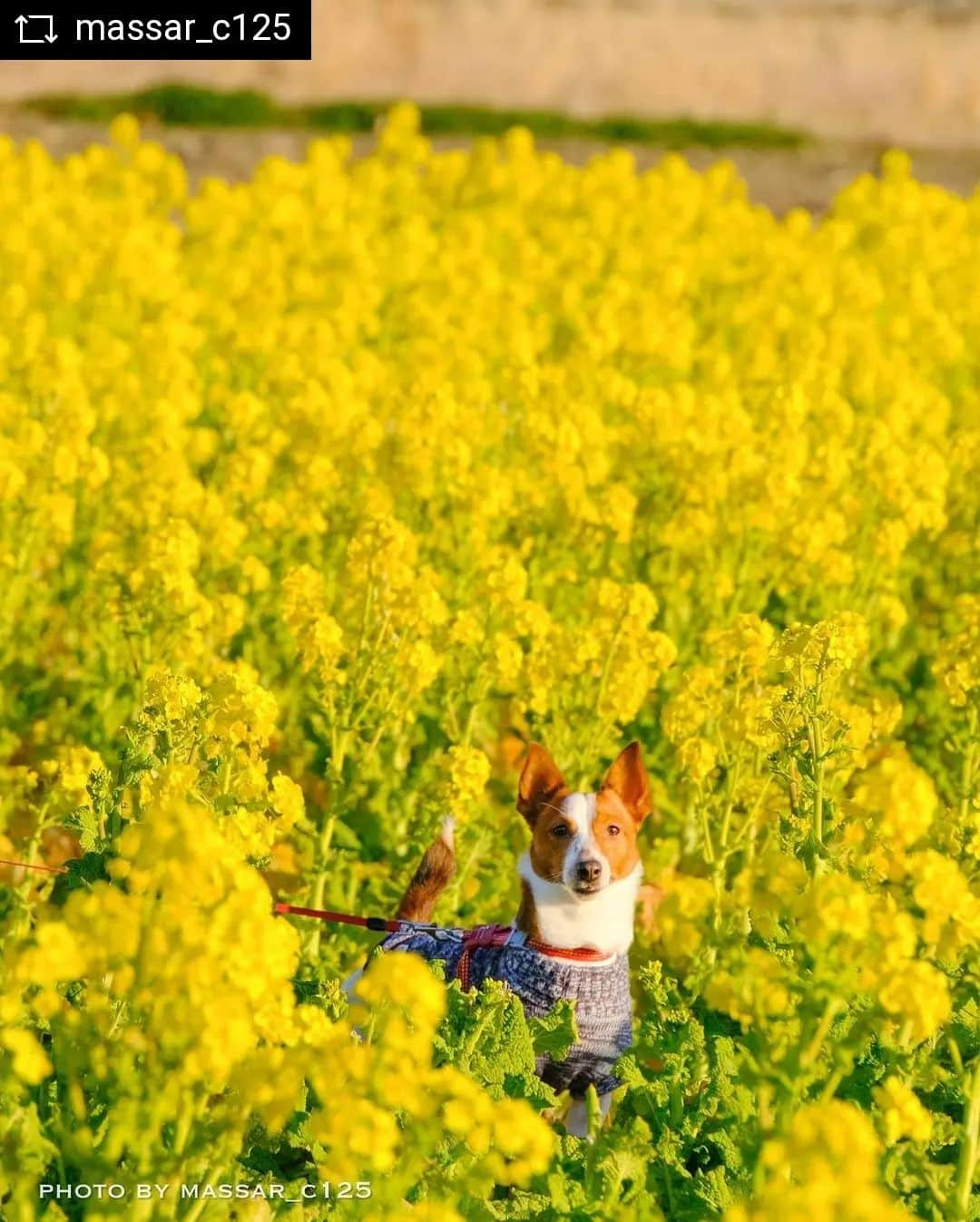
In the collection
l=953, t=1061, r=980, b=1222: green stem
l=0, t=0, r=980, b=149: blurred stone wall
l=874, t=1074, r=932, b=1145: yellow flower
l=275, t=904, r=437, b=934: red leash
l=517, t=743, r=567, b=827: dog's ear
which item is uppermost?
l=0, t=0, r=980, b=149: blurred stone wall

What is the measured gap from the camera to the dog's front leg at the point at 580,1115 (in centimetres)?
410

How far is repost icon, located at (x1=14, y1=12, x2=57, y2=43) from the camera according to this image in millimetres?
14258

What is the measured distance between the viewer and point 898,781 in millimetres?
3260

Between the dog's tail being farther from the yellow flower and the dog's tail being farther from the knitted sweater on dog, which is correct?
the yellow flower

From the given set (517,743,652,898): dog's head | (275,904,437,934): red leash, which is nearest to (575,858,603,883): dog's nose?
(517,743,652,898): dog's head

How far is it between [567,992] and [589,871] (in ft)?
0.83

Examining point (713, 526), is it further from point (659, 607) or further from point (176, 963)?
point (176, 963)

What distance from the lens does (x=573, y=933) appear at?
4133 millimetres

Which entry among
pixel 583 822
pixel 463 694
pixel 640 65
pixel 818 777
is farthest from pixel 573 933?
pixel 640 65

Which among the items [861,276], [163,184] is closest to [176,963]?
[861,276]

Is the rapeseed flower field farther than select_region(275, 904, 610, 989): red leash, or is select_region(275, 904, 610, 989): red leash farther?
select_region(275, 904, 610, 989): red leash

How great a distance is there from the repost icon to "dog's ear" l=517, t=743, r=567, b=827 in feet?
36.1

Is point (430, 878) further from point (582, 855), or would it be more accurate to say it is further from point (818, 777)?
point (818, 777)

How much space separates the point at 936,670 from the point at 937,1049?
120cm
